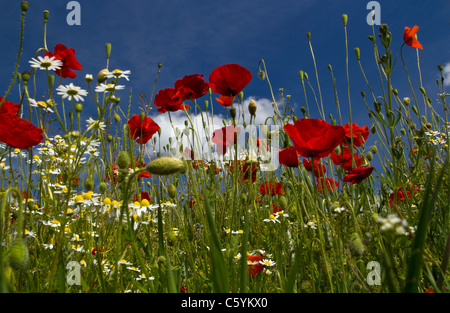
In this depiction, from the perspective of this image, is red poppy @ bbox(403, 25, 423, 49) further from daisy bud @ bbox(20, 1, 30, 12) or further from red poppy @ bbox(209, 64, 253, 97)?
daisy bud @ bbox(20, 1, 30, 12)

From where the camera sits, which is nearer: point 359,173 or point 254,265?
point 254,265

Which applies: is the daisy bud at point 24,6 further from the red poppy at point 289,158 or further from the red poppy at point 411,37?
the red poppy at point 411,37

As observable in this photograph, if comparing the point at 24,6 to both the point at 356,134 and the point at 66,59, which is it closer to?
the point at 66,59

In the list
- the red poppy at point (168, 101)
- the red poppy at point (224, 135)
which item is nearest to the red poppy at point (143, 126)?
the red poppy at point (168, 101)

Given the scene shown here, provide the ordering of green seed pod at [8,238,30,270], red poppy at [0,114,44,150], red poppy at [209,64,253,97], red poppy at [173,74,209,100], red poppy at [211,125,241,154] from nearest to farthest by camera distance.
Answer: green seed pod at [8,238,30,270]
red poppy at [0,114,44,150]
red poppy at [209,64,253,97]
red poppy at [173,74,209,100]
red poppy at [211,125,241,154]

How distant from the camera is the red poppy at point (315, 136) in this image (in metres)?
1.17

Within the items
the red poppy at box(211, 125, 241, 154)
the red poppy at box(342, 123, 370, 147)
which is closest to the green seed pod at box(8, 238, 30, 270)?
the red poppy at box(211, 125, 241, 154)

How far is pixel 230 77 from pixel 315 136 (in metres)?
0.53

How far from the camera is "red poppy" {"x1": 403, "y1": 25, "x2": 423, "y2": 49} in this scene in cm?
182

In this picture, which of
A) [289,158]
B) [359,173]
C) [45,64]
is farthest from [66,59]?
[359,173]

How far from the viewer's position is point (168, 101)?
178cm

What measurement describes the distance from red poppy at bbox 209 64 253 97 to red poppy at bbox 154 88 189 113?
11.4 inches

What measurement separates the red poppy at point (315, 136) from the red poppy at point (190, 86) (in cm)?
65
